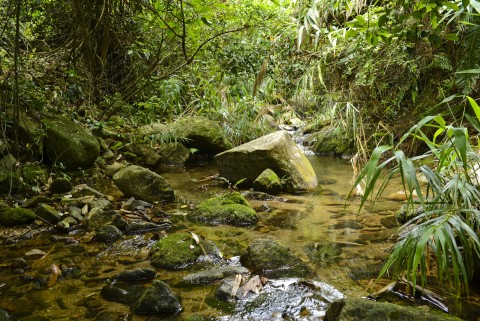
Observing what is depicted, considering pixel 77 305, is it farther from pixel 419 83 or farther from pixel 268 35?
pixel 268 35

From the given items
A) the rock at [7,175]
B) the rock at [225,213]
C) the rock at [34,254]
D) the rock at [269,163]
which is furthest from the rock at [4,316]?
the rock at [269,163]

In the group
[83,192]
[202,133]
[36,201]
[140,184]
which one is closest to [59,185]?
[83,192]

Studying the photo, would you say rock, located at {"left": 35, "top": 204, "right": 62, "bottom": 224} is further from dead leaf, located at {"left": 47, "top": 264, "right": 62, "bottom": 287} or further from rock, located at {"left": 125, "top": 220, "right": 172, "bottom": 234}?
dead leaf, located at {"left": 47, "top": 264, "right": 62, "bottom": 287}

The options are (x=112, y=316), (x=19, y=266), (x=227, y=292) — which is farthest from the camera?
(x=19, y=266)

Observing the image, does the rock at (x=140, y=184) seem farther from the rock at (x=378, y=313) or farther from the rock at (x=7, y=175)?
the rock at (x=378, y=313)

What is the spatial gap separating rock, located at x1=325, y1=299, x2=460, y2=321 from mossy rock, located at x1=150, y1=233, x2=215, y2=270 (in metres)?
1.30

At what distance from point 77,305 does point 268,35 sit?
4528mm

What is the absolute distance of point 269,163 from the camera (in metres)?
5.60

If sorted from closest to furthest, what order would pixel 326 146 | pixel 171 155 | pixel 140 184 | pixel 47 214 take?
pixel 47 214 → pixel 140 184 → pixel 171 155 → pixel 326 146

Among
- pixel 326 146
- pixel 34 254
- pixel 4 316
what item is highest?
pixel 326 146

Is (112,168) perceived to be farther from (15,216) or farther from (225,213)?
(225,213)

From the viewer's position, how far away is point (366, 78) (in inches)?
170

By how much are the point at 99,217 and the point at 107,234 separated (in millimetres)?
389

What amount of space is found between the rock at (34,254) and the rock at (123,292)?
2.58 feet
